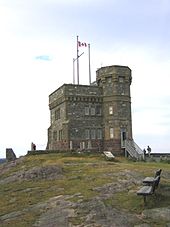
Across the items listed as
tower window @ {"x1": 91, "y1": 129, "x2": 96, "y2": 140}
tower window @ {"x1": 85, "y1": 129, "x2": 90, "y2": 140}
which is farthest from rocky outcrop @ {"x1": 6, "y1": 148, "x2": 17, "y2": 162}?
tower window @ {"x1": 91, "y1": 129, "x2": 96, "y2": 140}

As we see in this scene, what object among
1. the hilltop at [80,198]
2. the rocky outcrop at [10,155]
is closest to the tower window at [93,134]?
the rocky outcrop at [10,155]

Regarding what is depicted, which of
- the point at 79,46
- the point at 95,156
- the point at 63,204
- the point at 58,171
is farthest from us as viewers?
the point at 79,46

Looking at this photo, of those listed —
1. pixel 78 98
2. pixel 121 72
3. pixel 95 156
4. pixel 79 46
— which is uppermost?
pixel 79 46

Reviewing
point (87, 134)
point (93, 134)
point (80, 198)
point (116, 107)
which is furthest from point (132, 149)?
point (80, 198)

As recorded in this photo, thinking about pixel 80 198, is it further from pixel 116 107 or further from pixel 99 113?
pixel 99 113

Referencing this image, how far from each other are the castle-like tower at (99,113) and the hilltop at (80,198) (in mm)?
20763

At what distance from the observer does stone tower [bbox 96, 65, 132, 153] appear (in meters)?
53.2

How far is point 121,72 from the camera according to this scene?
54.0 m

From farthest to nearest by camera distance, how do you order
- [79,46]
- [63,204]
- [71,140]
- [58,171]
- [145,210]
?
[79,46] < [71,140] < [58,171] < [63,204] < [145,210]

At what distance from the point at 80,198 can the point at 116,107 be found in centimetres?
3368

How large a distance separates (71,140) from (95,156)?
38.9ft

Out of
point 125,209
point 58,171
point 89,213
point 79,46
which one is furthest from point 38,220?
point 79,46

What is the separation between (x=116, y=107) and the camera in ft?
175

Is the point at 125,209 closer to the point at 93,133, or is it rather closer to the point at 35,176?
the point at 35,176
